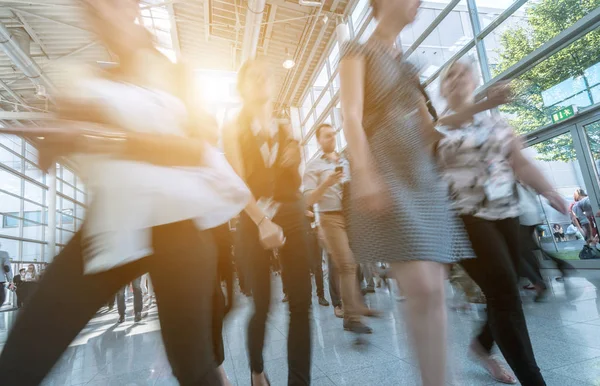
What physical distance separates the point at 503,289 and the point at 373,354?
42.6 inches

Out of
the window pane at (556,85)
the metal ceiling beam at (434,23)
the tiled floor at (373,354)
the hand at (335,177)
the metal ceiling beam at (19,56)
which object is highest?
the metal ceiling beam at (19,56)

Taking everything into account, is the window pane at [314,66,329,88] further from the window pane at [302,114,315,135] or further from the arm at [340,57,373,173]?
the arm at [340,57,373,173]

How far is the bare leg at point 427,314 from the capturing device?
0.97 m

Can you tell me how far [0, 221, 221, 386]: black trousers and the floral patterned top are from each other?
117 cm

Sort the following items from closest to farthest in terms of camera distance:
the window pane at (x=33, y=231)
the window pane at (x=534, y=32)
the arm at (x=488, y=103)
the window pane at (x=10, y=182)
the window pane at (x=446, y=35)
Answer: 1. the arm at (x=488, y=103)
2. the window pane at (x=534, y=32)
3. the window pane at (x=446, y=35)
4. the window pane at (x=10, y=182)
5. the window pane at (x=33, y=231)

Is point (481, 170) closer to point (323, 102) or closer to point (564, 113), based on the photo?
point (564, 113)

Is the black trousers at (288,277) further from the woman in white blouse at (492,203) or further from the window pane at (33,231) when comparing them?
the window pane at (33,231)

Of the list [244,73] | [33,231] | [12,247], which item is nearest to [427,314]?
[244,73]

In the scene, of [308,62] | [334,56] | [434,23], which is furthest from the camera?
[308,62]

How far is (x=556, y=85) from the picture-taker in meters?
5.64

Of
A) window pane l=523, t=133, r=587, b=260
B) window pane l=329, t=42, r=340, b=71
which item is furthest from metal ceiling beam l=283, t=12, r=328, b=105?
window pane l=523, t=133, r=587, b=260

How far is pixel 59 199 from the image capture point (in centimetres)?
1479

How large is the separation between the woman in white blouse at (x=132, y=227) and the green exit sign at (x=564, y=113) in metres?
6.48

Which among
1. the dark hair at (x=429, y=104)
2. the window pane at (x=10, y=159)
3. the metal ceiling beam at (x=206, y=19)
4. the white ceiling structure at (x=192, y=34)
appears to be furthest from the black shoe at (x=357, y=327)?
the window pane at (x=10, y=159)
